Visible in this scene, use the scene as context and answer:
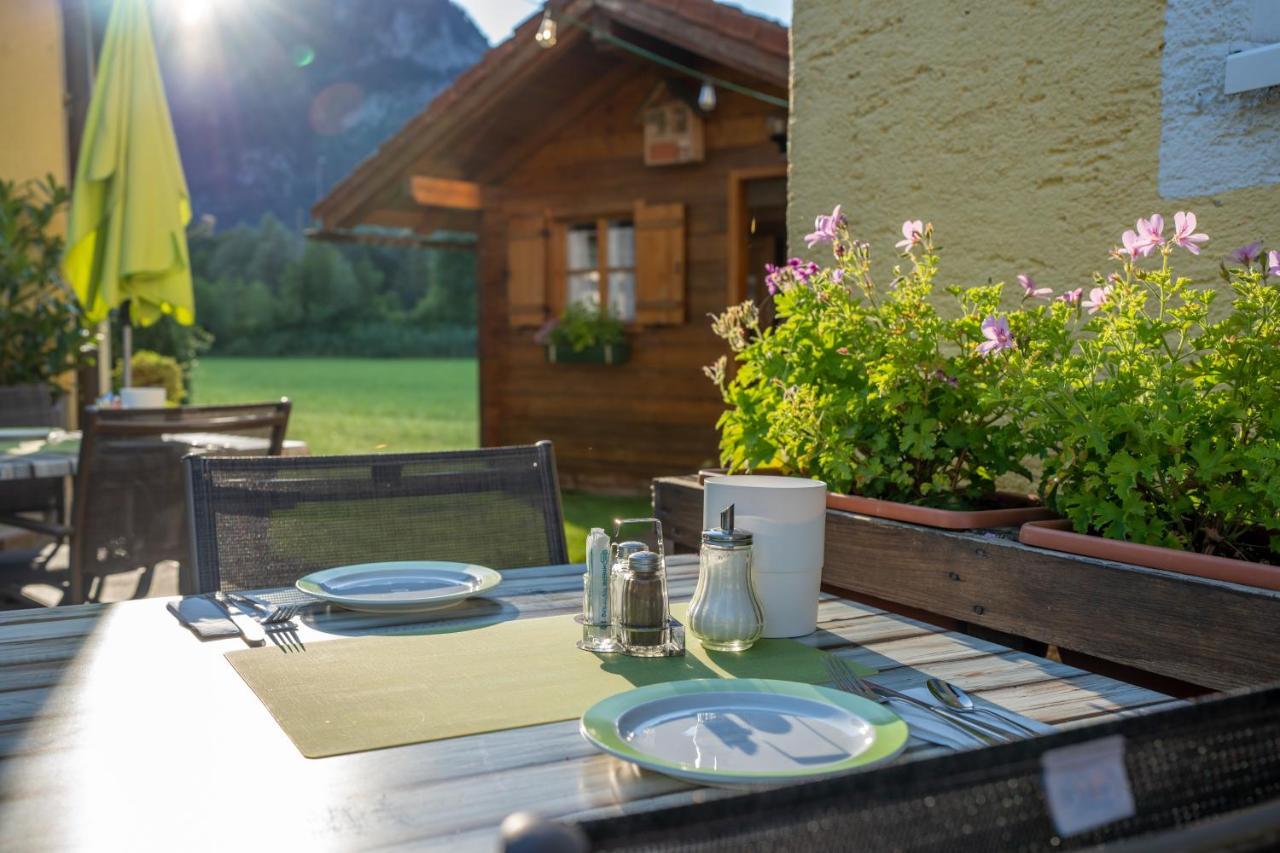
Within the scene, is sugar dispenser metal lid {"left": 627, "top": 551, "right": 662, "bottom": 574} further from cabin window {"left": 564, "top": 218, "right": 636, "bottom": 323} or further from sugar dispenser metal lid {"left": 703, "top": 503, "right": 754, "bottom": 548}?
cabin window {"left": 564, "top": 218, "right": 636, "bottom": 323}

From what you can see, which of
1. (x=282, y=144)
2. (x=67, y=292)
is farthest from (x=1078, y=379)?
(x=282, y=144)

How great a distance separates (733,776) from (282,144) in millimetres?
58553

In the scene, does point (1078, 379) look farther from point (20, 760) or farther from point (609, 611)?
point (20, 760)

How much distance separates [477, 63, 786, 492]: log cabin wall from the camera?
7.45 meters

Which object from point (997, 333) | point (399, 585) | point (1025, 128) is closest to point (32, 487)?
point (399, 585)

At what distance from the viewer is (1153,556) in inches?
54.4

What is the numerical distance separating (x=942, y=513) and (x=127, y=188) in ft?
13.3

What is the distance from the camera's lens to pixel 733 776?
805mm

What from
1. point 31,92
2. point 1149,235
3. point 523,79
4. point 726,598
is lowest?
point 726,598

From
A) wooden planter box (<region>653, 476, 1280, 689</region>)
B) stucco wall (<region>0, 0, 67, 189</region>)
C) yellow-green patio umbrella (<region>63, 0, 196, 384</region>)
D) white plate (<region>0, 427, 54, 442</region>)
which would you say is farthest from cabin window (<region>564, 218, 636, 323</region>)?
wooden planter box (<region>653, 476, 1280, 689</region>)

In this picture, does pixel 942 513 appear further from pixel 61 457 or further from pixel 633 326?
pixel 633 326

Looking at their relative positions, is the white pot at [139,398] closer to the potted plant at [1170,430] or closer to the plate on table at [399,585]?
the plate on table at [399,585]

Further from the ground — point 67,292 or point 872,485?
point 67,292

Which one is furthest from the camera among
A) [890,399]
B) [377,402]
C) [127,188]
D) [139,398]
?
[377,402]
